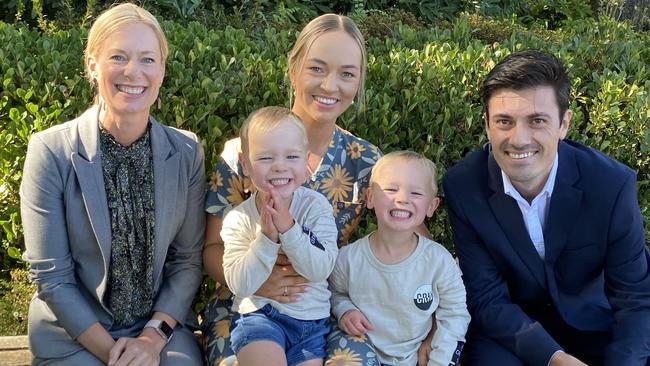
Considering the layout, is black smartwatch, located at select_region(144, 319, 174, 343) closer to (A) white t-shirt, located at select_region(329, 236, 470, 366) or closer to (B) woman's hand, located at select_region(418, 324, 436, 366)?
(A) white t-shirt, located at select_region(329, 236, 470, 366)

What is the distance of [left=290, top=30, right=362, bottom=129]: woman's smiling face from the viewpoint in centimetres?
366

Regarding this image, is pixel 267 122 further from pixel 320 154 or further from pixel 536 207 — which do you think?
pixel 536 207

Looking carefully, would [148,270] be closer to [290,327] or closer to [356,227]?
[290,327]

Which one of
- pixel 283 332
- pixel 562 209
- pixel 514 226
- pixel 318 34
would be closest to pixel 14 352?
pixel 283 332

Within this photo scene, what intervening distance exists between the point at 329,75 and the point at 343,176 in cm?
48

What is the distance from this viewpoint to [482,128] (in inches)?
171

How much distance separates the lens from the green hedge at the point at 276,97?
13.4 feet

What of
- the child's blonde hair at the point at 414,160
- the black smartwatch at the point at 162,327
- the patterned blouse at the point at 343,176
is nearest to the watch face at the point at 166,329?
the black smartwatch at the point at 162,327

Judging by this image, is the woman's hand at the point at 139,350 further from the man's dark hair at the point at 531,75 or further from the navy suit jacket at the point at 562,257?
the man's dark hair at the point at 531,75

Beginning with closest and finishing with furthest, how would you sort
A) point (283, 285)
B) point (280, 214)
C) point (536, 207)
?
1. point (280, 214)
2. point (283, 285)
3. point (536, 207)

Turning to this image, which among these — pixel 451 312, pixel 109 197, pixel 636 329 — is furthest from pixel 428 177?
pixel 109 197

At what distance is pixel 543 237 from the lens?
366 cm

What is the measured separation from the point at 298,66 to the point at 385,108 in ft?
1.97

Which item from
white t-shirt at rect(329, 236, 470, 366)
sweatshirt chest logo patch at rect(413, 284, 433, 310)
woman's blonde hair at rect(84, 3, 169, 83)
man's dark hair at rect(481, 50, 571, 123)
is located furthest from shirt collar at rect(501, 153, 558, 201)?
woman's blonde hair at rect(84, 3, 169, 83)
